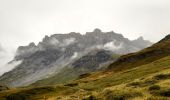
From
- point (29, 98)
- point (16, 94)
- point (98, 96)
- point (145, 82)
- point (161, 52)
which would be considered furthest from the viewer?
point (161, 52)

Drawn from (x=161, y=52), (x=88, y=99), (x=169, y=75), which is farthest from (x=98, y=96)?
(x=161, y=52)

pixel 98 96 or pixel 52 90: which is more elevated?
pixel 52 90

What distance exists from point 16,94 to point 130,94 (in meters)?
124

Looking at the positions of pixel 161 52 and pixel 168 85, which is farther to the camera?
pixel 161 52

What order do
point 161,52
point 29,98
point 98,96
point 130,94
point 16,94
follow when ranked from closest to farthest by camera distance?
point 130,94 → point 98,96 → point 29,98 → point 16,94 → point 161,52

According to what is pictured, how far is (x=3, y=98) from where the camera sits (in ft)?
504

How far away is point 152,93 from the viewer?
38.0m

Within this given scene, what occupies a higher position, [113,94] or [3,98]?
[3,98]

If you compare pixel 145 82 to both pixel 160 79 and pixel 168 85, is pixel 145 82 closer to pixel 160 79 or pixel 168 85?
pixel 160 79

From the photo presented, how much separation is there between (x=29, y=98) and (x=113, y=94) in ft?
365

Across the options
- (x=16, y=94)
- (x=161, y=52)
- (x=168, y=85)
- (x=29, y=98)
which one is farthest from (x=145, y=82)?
(x=161, y=52)

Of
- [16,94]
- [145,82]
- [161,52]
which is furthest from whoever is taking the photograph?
[161,52]

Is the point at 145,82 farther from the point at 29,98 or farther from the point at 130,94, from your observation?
the point at 29,98

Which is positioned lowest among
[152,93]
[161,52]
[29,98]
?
[152,93]
